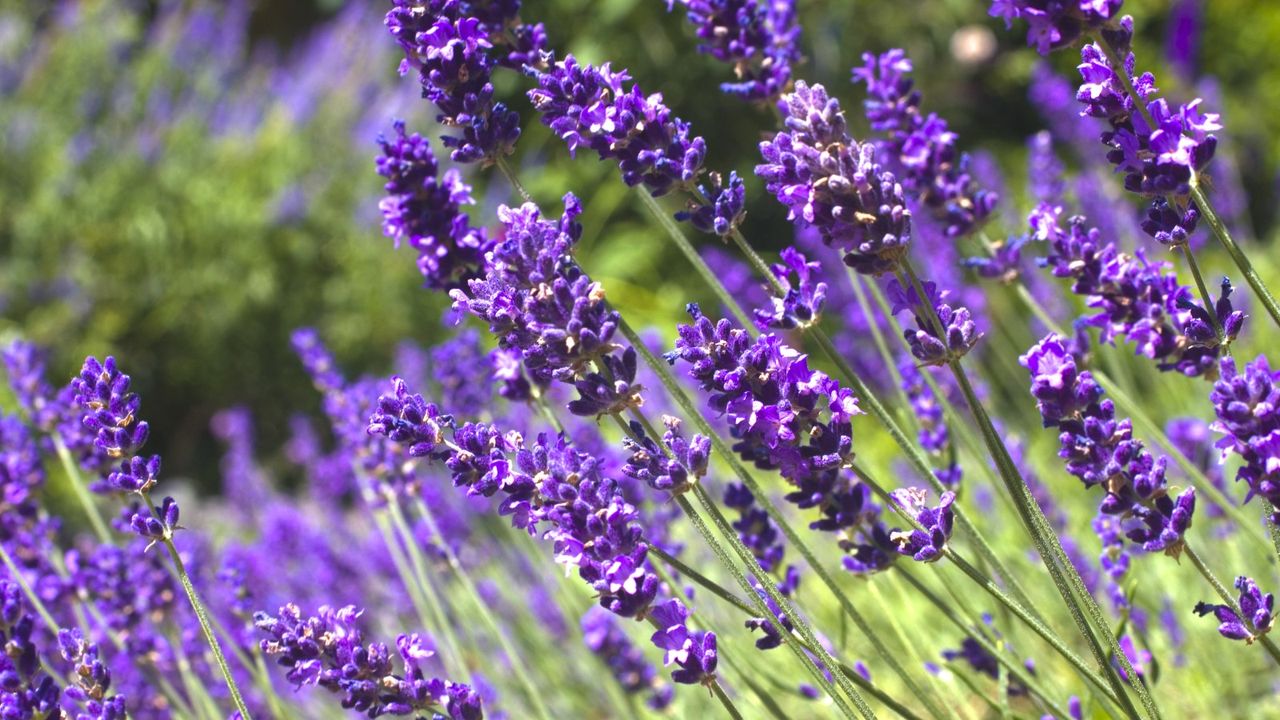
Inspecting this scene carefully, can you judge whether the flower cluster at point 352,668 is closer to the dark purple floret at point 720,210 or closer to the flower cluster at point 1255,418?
the dark purple floret at point 720,210

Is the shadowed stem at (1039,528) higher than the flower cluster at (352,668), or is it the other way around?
the flower cluster at (352,668)

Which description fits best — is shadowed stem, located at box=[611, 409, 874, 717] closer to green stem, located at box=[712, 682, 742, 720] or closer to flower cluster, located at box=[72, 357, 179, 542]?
green stem, located at box=[712, 682, 742, 720]

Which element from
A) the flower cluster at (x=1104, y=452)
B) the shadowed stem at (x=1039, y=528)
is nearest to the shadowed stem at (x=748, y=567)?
the shadowed stem at (x=1039, y=528)

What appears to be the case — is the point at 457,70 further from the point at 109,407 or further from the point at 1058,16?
the point at 1058,16

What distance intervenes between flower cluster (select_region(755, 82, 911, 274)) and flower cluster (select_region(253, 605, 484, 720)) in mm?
684

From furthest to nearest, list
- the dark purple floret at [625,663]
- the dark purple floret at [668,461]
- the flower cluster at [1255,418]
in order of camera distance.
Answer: the dark purple floret at [625,663]
the dark purple floret at [668,461]
the flower cluster at [1255,418]

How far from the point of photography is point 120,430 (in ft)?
4.66

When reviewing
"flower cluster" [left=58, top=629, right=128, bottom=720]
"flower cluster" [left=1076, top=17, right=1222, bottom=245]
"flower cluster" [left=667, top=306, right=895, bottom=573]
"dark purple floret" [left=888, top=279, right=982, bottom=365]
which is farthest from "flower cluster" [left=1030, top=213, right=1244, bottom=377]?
"flower cluster" [left=58, top=629, right=128, bottom=720]

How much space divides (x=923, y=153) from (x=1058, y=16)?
664mm

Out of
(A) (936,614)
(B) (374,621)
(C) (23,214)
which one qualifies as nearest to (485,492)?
(A) (936,614)

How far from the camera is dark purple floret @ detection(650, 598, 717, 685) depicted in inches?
53.6

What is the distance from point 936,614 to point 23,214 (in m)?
5.14

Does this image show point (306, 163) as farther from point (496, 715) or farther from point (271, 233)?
point (496, 715)

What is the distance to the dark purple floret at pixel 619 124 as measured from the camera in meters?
1.44
